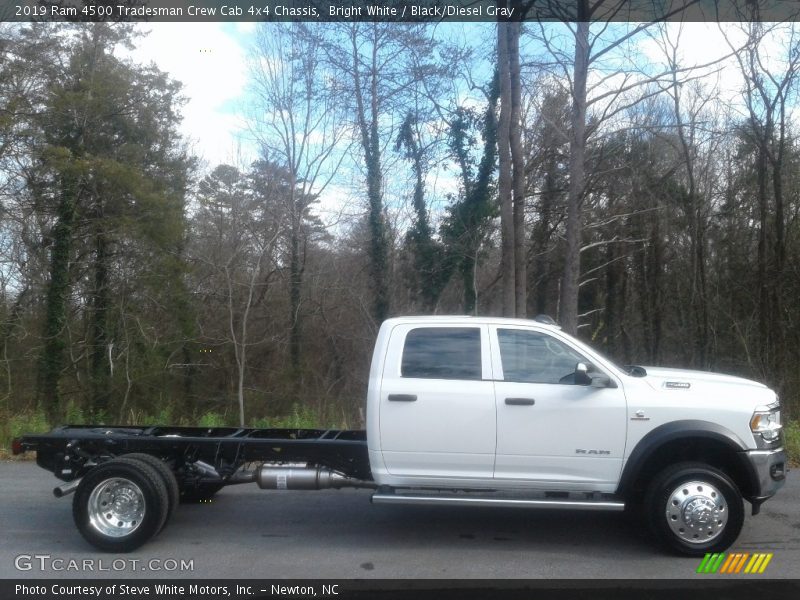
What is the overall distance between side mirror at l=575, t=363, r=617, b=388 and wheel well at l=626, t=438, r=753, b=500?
68cm

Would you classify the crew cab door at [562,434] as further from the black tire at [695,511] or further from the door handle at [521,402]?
the black tire at [695,511]

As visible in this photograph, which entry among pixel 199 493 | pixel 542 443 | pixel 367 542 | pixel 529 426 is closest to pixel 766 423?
pixel 542 443

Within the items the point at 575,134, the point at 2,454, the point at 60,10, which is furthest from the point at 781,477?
the point at 60,10

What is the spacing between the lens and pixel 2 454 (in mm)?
10547

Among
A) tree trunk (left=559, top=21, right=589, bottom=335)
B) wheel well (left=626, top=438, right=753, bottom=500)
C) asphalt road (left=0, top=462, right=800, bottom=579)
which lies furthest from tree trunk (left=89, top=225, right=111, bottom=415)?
wheel well (left=626, top=438, right=753, bottom=500)

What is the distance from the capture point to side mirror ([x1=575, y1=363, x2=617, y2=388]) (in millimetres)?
6328

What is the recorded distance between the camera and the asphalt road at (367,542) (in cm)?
595

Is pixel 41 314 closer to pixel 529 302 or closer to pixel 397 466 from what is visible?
pixel 529 302

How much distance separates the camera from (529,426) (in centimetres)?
638

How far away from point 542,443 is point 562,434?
0.60ft

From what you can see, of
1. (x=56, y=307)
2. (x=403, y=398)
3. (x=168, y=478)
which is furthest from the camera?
(x=56, y=307)

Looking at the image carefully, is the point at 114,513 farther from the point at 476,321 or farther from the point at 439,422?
the point at 476,321

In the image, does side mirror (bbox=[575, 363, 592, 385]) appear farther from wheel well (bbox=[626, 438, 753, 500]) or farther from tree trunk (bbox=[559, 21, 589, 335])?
tree trunk (bbox=[559, 21, 589, 335])

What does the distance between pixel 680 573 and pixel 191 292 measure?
2751 centimetres
